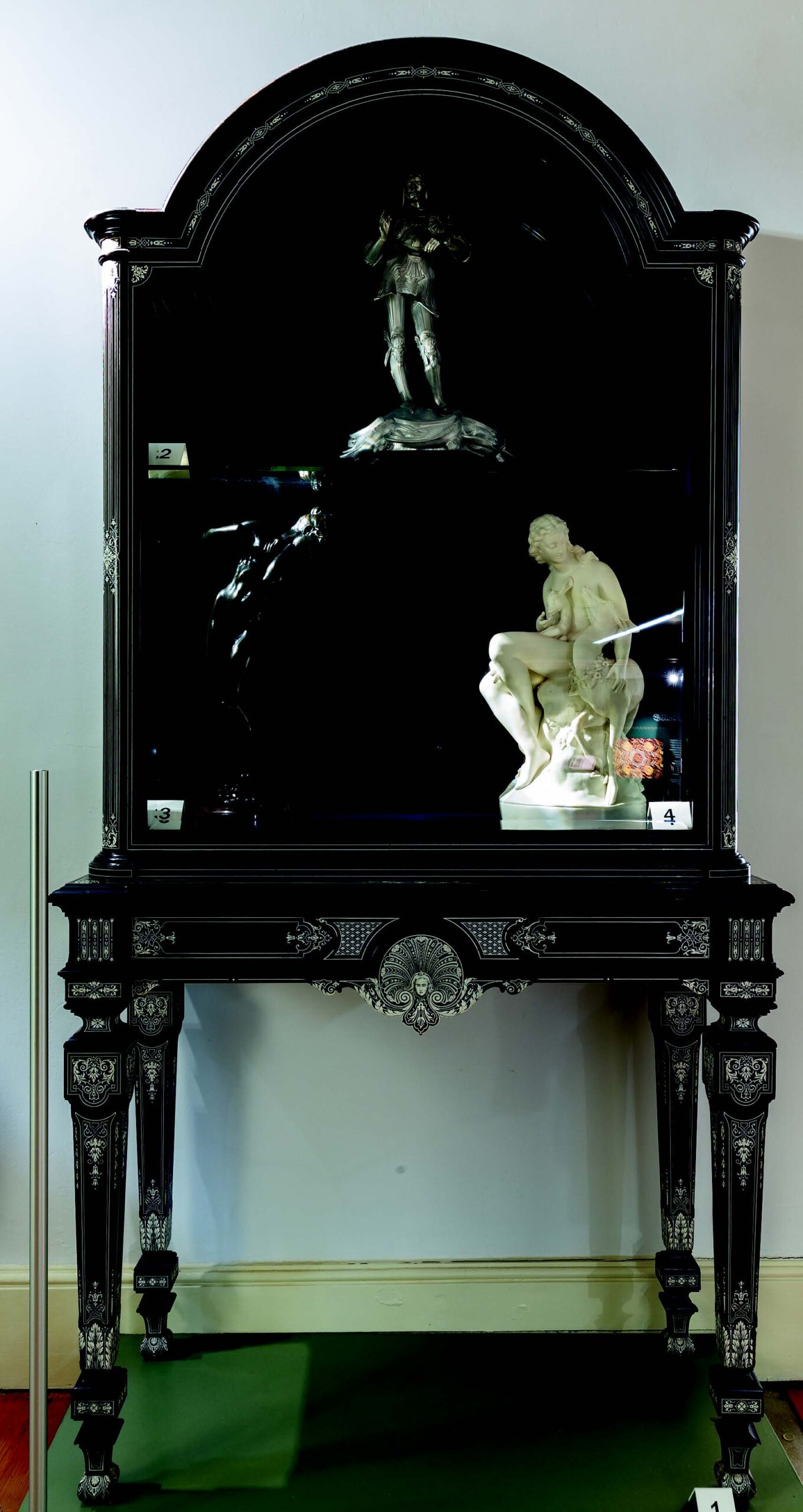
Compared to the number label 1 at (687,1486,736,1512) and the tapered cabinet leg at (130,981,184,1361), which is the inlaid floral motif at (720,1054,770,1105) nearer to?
the number label 1 at (687,1486,736,1512)

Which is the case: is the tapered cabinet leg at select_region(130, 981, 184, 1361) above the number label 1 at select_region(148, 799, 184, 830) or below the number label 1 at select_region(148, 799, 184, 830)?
below

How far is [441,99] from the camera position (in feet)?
6.26

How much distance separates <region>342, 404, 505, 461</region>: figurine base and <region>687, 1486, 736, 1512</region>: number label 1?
1775 mm

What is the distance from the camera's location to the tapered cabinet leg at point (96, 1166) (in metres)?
1.81

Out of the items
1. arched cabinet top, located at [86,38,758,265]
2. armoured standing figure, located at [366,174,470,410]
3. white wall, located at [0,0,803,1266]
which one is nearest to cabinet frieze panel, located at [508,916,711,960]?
white wall, located at [0,0,803,1266]

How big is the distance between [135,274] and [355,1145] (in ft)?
5.80

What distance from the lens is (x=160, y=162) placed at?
230 cm

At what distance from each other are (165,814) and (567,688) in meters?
0.75

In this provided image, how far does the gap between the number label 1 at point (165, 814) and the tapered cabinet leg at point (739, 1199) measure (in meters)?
0.96

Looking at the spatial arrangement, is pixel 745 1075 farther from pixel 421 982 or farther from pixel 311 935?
pixel 311 935

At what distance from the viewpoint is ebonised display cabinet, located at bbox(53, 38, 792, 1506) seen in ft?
6.04

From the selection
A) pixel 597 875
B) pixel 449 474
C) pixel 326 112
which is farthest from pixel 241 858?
pixel 326 112

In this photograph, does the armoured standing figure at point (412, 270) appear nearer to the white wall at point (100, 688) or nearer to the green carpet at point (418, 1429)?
the white wall at point (100, 688)

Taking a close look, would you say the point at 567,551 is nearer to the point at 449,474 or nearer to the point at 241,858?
the point at 449,474
